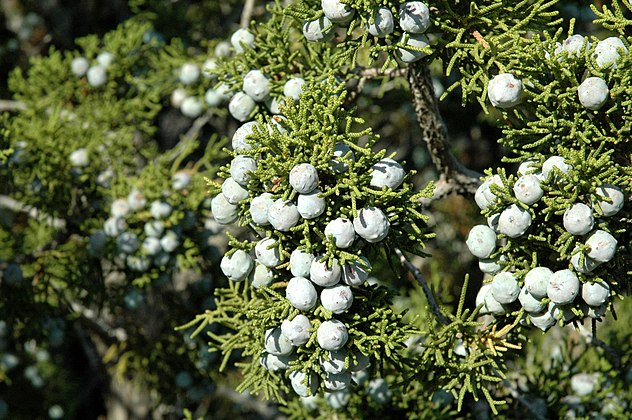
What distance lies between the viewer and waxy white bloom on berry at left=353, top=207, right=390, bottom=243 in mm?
966

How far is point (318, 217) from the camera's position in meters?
1.01

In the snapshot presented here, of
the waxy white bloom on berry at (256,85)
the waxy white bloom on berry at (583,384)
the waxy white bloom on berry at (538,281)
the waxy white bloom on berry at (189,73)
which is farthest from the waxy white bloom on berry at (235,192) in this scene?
the waxy white bloom on berry at (583,384)

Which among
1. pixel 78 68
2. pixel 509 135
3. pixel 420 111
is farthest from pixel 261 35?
pixel 78 68

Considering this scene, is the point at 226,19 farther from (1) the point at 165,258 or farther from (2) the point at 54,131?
(1) the point at 165,258

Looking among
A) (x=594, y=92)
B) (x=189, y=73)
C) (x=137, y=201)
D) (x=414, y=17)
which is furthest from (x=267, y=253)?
(x=189, y=73)

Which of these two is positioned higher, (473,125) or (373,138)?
(373,138)

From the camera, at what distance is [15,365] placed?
288cm

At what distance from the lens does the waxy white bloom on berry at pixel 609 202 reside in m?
0.96

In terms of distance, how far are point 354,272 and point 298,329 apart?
0.12 metres

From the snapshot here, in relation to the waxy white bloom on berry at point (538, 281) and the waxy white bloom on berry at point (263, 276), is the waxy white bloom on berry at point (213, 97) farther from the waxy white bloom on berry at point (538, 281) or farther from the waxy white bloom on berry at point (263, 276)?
the waxy white bloom on berry at point (538, 281)

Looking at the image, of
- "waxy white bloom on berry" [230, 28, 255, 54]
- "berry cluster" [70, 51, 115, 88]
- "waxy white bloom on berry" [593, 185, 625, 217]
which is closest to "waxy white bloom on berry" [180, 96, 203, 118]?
"berry cluster" [70, 51, 115, 88]

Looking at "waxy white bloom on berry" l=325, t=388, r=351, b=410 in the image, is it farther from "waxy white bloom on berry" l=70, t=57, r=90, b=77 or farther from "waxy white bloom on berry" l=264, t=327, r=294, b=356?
"waxy white bloom on berry" l=70, t=57, r=90, b=77

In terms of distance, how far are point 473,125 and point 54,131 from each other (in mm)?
1513

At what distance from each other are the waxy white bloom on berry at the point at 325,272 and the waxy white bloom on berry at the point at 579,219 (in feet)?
1.11
